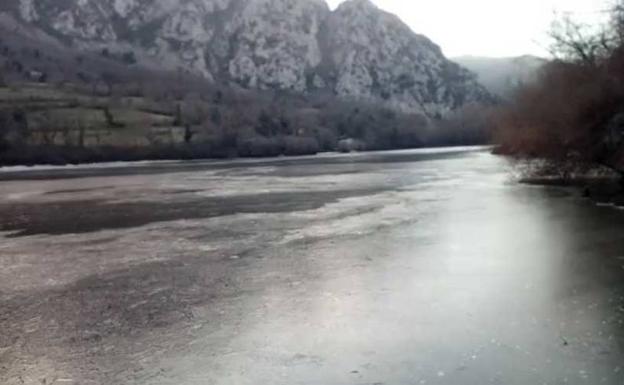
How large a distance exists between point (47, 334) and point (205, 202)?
24970 mm

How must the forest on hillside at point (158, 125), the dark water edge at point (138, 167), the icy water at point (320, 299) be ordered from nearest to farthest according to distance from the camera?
the icy water at point (320, 299), the dark water edge at point (138, 167), the forest on hillside at point (158, 125)

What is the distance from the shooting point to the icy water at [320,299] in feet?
31.1

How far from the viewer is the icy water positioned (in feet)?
31.1

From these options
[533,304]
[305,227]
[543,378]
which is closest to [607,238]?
[533,304]

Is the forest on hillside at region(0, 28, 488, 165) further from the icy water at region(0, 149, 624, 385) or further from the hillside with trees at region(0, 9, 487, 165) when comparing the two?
the icy water at region(0, 149, 624, 385)

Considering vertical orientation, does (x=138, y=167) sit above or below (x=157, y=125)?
below

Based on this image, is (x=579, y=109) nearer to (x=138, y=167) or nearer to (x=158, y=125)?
(x=138, y=167)

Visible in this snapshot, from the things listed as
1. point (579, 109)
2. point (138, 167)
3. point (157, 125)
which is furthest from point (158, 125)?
point (579, 109)

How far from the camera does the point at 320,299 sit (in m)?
13.5

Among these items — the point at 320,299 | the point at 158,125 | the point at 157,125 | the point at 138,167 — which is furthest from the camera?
the point at 158,125

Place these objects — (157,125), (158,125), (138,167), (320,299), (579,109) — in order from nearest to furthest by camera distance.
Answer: (320,299), (579,109), (138,167), (157,125), (158,125)

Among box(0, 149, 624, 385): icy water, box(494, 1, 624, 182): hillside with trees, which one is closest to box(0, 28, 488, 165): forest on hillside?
box(494, 1, 624, 182): hillside with trees

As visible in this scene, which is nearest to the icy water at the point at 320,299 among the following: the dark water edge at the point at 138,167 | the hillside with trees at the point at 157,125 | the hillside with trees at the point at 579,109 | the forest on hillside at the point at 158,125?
the hillside with trees at the point at 579,109

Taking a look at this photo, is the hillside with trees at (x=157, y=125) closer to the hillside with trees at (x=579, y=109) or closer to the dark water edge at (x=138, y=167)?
the dark water edge at (x=138, y=167)
